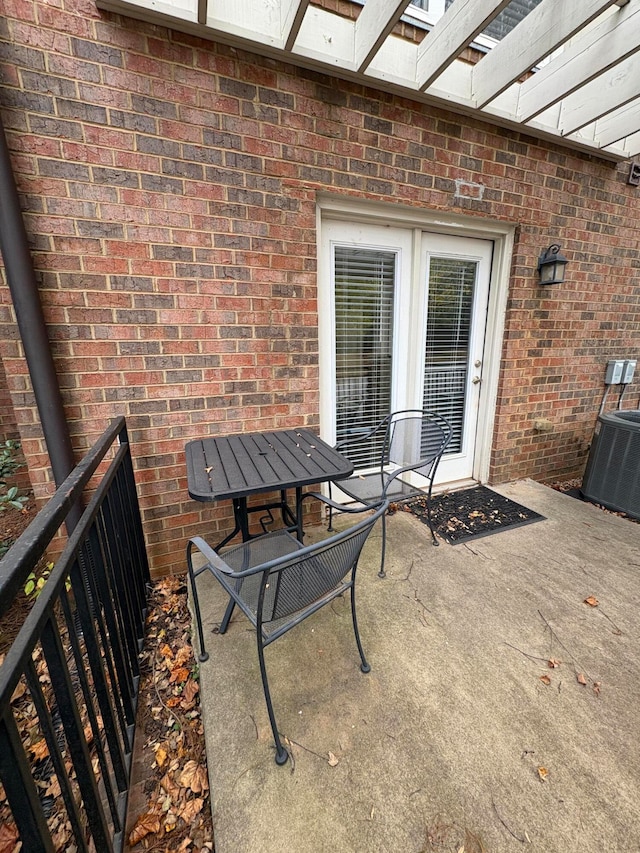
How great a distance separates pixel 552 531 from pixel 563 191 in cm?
278

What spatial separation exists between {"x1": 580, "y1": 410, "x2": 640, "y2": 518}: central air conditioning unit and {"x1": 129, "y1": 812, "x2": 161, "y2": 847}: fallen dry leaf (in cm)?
367

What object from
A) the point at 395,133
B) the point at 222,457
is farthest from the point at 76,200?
the point at 395,133

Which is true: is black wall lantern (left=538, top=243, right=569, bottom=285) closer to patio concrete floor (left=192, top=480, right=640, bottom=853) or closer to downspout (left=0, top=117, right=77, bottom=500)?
patio concrete floor (left=192, top=480, right=640, bottom=853)

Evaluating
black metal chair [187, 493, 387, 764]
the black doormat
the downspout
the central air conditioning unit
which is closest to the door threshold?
the black doormat

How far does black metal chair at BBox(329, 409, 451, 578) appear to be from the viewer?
7.40 feet

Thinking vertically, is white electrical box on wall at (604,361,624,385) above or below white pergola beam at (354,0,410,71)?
below

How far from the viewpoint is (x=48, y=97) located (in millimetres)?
1582

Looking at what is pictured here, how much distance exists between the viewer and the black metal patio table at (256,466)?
1.49 meters

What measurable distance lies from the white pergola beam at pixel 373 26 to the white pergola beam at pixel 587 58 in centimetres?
125

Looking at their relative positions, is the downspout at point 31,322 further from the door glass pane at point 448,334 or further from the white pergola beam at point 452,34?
the door glass pane at point 448,334

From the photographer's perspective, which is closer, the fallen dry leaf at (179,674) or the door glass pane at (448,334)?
the fallen dry leaf at (179,674)

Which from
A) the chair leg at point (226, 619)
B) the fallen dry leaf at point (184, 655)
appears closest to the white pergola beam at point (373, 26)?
→ the chair leg at point (226, 619)

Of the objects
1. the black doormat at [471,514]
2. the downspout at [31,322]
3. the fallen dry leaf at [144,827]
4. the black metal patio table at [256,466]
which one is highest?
the downspout at [31,322]

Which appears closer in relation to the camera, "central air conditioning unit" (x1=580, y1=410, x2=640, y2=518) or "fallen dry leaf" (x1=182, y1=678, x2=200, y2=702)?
"fallen dry leaf" (x1=182, y1=678, x2=200, y2=702)
